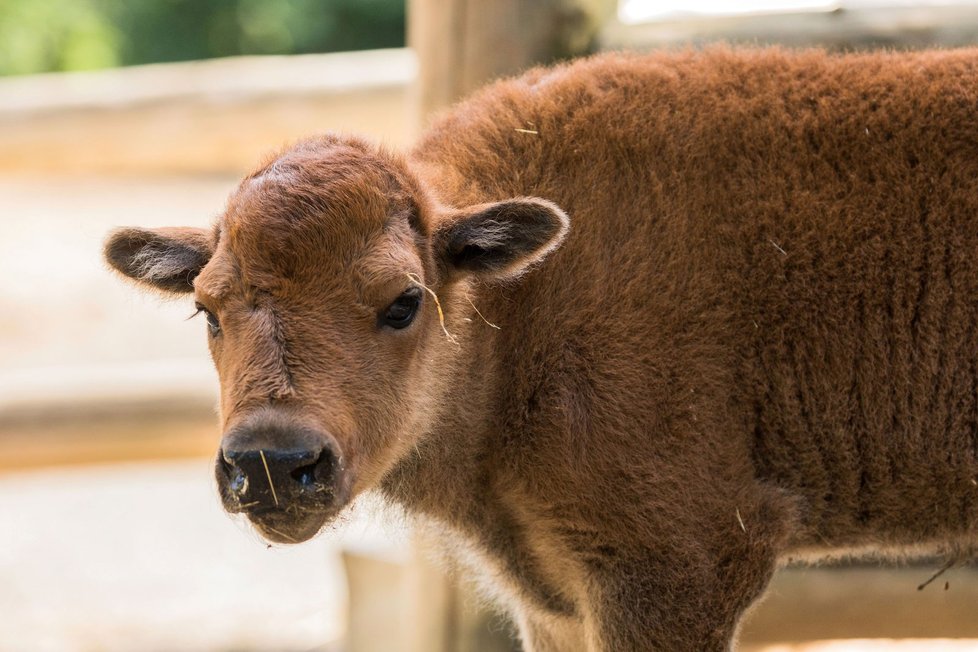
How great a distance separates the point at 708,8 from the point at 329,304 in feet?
10.9

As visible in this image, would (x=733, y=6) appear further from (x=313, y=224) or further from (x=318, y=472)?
(x=318, y=472)

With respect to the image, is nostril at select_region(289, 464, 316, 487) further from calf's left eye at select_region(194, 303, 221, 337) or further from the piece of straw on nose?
calf's left eye at select_region(194, 303, 221, 337)

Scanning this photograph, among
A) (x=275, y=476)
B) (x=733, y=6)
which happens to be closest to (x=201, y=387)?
(x=733, y=6)

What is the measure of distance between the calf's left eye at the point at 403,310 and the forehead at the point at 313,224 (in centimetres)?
11

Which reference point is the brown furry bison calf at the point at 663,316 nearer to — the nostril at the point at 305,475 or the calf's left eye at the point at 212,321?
the calf's left eye at the point at 212,321

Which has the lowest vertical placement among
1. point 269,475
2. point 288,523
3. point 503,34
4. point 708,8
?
point 288,523

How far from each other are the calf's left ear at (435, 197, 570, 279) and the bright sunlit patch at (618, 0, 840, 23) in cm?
239

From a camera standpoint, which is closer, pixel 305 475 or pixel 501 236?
pixel 305 475

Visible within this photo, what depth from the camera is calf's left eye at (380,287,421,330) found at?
169 inches

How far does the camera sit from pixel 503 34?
6.36m

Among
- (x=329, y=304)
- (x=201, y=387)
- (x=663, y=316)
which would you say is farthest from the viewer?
(x=201, y=387)

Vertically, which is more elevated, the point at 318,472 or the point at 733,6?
the point at 733,6

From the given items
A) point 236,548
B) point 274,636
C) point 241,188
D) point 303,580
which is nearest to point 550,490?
point 241,188

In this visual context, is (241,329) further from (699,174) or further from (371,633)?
(371,633)
